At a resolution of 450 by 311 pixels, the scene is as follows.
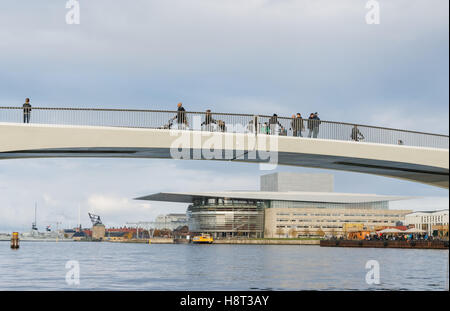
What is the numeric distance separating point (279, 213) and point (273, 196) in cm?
362

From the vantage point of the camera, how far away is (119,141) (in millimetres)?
22953

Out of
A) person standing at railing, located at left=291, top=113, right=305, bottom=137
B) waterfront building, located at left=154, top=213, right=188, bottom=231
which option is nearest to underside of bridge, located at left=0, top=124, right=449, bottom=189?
person standing at railing, located at left=291, top=113, right=305, bottom=137

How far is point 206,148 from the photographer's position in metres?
23.0

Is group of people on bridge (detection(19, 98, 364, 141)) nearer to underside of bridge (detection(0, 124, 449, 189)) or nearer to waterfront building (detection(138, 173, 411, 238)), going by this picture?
underside of bridge (detection(0, 124, 449, 189))

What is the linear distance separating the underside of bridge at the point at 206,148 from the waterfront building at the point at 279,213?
3659 inches

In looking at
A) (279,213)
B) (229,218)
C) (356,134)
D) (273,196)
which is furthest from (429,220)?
(356,134)

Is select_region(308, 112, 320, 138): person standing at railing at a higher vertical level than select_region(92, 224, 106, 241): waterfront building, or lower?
higher

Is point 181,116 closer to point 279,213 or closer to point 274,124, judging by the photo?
point 274,124

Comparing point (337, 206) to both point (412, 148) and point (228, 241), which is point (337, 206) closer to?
point (228, 241)

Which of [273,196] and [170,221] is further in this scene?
[170,221]

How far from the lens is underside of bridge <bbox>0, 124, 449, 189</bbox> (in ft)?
72.1

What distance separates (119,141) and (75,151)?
2269 mm

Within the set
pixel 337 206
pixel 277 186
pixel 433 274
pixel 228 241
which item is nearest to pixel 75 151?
pixel 433 274
